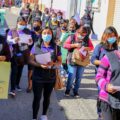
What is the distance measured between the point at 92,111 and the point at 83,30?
1.59 meters

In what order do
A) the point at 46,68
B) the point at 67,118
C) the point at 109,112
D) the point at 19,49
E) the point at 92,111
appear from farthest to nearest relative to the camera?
the point at 19,49
the point at 92,111
the point at 67,118
the point at 46,68
the point at 109,112

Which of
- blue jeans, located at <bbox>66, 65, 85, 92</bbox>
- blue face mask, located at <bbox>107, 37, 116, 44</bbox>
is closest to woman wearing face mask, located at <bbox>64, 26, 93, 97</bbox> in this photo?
blue jeans, located at <bbox>66, 65, 85, 92</bbox>

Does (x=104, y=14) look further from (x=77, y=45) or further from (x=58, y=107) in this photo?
(x=58, y=107)

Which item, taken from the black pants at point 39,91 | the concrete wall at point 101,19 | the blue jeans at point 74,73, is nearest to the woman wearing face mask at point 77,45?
the blue jeans at point 74,73

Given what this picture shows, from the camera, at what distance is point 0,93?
20.3 feet

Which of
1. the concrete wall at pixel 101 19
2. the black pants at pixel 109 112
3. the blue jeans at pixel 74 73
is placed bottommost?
the concrete wall at pixel 101 19

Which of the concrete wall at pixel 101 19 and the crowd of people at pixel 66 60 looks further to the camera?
the concrete wall at pixel 101 19

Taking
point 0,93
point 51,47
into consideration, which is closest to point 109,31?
point 51,47

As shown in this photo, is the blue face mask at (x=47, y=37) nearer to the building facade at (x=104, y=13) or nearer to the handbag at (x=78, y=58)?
the handbag at (x=78, y=58)

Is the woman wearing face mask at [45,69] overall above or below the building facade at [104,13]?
above

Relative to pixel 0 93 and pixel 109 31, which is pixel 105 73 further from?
pixel 0 93

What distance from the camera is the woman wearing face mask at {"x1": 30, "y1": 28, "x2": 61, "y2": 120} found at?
21.3 ft

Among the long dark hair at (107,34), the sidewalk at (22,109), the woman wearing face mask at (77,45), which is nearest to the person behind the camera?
the long dark hair at (107,34)

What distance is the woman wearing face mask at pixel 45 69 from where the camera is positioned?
648cm
